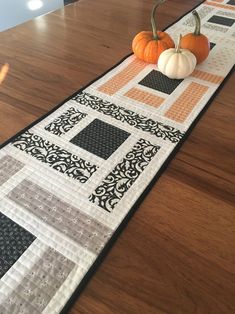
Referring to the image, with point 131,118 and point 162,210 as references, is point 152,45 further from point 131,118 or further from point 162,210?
point 162,210

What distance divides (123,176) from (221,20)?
2.96ft

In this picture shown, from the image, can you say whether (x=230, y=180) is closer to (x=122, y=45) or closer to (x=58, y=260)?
(x=58, y=260)

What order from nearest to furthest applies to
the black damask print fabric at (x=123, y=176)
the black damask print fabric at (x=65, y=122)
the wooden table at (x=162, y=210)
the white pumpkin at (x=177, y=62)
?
the wooden table at (x=162, y=210), the black damask print fabric at (x=123, y=176), the black damask print fabric at (x=65, y=122), the white pumpkin at (x=177, y=62)

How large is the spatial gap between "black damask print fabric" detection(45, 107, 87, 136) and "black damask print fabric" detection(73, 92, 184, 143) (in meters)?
0.04

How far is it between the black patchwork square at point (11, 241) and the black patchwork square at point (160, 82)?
501mm

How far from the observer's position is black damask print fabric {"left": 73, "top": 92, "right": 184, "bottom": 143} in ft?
2.16

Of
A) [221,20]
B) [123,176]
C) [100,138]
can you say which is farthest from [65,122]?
[221,20]

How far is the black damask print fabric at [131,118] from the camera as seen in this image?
0.66 meters

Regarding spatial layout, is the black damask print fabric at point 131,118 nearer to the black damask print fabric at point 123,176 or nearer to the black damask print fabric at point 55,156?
the black damask print fabric at point 123,176

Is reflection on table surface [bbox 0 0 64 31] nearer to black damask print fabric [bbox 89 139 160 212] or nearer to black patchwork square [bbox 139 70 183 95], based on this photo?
black patchwork square [bbox 139 70 183 95]

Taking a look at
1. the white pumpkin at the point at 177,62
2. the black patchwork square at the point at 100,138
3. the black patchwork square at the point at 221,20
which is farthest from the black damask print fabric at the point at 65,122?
the black patchwork square at the point at 221,20

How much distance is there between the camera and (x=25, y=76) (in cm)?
82

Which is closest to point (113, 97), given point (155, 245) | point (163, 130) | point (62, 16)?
point (163, 130)

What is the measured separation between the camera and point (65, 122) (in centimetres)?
68
